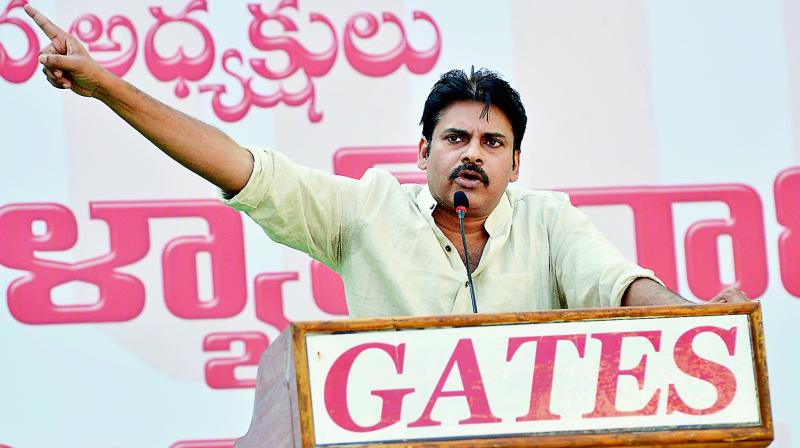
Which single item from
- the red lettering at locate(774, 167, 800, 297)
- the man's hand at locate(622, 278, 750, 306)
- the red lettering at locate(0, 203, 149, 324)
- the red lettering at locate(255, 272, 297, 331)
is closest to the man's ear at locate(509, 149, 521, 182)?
the man's hand at locate(622, 278, 750, 306)

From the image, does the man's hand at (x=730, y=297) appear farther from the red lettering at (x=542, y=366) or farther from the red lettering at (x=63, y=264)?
the red lettering at (x=63, y=264)

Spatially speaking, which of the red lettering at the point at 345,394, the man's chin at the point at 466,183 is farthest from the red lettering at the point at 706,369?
the man's chin at the point at 466,183

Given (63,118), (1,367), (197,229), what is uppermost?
(63,118)

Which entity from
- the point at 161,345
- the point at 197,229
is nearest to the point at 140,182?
the point at 197,229

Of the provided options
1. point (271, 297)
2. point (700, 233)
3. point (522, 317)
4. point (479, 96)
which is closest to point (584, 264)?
point (479, 96)

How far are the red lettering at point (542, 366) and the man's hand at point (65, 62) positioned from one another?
80 centimetres

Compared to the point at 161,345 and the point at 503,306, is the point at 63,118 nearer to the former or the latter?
the point at 161,345

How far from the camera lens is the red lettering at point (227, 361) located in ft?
11.1

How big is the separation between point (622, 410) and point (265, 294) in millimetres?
1917

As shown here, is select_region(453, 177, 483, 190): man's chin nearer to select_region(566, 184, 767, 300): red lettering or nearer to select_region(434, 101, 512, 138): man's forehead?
select_region(434, 101, 512, 138): man's forehead

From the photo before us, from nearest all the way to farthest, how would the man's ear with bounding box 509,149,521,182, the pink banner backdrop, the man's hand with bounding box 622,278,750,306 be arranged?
the man's hand with bounding box 622,278,750,306 < the man's ear with bounding box 509,149,521,182 < the pink banner backdrop

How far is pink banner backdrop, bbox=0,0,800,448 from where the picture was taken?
3.36 metres

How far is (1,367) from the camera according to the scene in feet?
10.9

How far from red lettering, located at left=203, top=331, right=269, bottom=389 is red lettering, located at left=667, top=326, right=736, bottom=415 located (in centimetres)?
189
